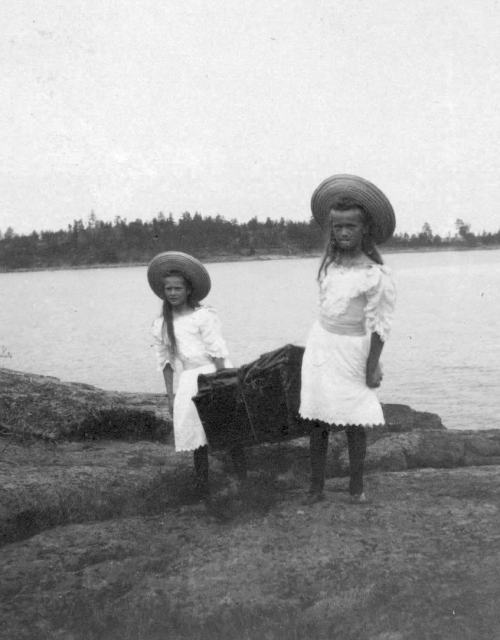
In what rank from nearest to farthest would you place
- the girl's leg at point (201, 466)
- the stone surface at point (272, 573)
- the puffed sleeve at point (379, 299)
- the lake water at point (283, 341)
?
the stone surface at point (272, 573) < the puffed sleeve at point (379, 299) < the girl's leg at point (201, 466) < the lake water at point (283, 341)

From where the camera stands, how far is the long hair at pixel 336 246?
3715 mm

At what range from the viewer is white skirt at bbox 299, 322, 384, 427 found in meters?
3.72

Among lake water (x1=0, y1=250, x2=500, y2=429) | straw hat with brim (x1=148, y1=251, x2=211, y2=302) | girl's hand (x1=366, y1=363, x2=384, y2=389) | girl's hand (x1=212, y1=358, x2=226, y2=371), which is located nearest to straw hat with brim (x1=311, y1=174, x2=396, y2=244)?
girl's hand (x1=366, y1=363, x2=384, y2=389)

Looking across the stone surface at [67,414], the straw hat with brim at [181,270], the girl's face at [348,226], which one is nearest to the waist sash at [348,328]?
the girl's face at [348,226]

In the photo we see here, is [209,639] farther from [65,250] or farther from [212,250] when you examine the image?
[65,250]

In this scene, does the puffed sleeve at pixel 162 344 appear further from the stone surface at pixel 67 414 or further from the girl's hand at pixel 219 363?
the stone surface at pixel 67 414

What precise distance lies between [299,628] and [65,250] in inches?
4034

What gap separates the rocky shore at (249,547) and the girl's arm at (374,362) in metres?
0.67

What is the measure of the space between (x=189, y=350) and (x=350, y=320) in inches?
40.1

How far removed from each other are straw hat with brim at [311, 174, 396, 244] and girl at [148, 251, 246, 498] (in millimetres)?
862

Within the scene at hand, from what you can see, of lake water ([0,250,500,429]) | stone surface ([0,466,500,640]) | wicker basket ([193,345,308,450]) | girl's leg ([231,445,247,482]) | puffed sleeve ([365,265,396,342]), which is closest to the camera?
stone surface ([0,466,500,640])

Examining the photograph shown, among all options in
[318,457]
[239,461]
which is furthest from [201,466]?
[318,457]

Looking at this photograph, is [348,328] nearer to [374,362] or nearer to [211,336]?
[374,362]

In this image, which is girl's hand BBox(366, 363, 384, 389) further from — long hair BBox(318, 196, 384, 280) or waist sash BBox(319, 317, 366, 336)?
long hair BBox(318, 196, 384, 280)
